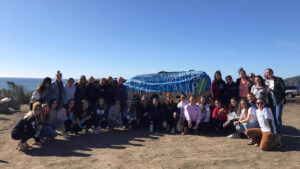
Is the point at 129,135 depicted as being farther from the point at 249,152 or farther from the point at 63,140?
the point at 249,152

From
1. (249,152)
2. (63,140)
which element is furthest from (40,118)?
(249,152)

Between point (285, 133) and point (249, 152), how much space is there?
265 cm

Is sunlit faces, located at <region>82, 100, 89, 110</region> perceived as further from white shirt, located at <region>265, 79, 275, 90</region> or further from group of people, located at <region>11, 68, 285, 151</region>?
white shirt, located at <region>265, 79, 275, 90</region>

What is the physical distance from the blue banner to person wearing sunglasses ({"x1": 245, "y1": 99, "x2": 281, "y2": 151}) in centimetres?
324

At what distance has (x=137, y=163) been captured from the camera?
13.1ft

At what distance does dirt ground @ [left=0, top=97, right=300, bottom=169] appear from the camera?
3.91 meters

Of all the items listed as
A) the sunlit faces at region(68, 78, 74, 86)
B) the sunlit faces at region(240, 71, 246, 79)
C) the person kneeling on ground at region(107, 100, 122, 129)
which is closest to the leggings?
the sunlit faces at region(240, 71, 246, 79)

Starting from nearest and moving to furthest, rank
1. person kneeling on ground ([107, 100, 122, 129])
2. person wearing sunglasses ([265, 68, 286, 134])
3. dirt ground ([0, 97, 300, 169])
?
dirt ground ([0, 97, 300, 169]) < person wearing sunglasses ([265, 68, 286, 134]) < person kneeling on ground ([107, 100, 122, 129])

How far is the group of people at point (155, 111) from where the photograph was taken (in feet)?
16.3

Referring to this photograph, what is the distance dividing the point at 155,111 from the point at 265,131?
321 cm

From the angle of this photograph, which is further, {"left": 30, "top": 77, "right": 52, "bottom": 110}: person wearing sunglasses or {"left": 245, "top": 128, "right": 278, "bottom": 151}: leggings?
{"left": 30, "top": 77, "right": 52, "bottom": 110}: person wearing sunglasses

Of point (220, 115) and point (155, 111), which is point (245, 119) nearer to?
point (220, 115)

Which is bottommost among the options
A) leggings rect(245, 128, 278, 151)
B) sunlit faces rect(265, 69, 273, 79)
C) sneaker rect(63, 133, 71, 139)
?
sneaker rect(63, 133, 71, 139)

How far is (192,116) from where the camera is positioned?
6402 mm
